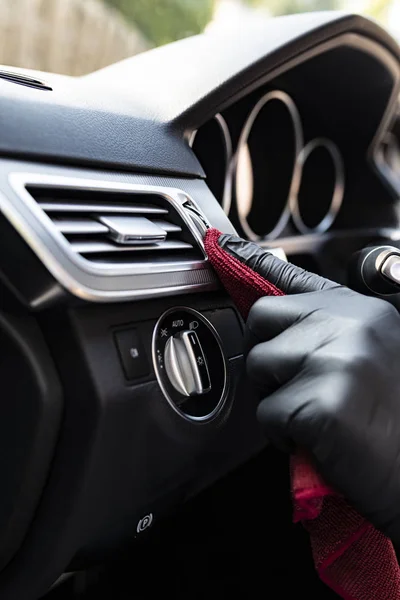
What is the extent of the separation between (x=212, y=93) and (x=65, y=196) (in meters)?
0.35

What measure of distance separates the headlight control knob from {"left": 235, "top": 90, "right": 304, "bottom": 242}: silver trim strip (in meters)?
0.53

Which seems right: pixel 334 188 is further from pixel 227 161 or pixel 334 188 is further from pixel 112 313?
pixel 112 313

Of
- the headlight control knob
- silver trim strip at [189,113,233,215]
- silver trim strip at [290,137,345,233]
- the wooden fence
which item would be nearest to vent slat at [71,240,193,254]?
the headlight control knob

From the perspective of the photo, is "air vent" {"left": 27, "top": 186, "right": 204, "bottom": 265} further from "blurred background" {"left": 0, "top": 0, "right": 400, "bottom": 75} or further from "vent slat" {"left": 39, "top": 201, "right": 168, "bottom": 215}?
"blurred background" {"left": 0, "top": 0, "right": 400, "bottom": 75}

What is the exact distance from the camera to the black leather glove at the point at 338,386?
0.55 meters

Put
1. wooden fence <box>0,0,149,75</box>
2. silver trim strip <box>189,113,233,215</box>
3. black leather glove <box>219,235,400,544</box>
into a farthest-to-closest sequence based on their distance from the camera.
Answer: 1. wooden fence <box>0,0,149,75</box>
2. silver trim strip <box>189,113,233,215</box>
3. black leather glove <box>219,235,400,544</box>

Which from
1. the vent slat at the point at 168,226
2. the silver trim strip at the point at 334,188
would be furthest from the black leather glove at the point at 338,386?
the silver trim strip at the point at 334,188

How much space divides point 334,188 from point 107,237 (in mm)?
991

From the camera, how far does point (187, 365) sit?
0.72 meters

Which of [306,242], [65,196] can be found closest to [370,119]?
[306,242]

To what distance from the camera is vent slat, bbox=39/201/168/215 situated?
0.63 meters

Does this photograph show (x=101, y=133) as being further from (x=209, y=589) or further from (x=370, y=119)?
(x=370, y=119)

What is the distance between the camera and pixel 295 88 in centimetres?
132

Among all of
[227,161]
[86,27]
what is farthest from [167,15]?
[227,161]
